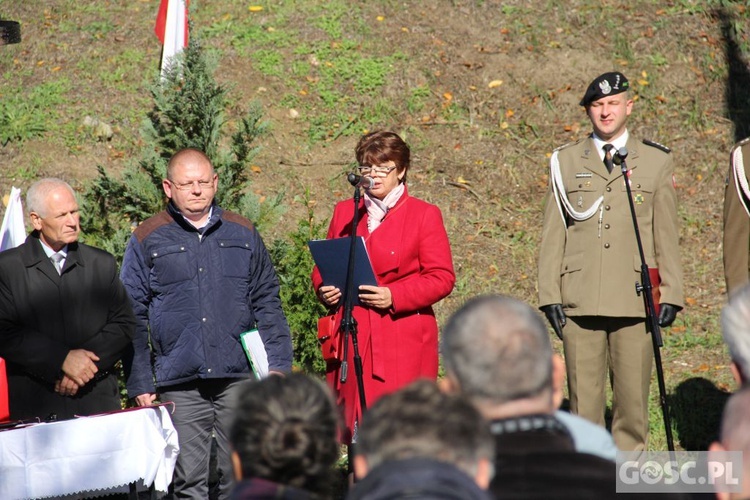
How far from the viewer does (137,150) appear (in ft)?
33.5

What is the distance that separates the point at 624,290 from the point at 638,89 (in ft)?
19.9

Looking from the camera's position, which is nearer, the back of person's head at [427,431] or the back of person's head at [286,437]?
the back of person's head at [427,431]

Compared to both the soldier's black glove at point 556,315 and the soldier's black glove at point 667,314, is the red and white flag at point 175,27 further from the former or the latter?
the soldier's black glove at point 667,314

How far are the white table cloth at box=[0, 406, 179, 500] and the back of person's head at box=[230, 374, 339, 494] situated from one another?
2395mm

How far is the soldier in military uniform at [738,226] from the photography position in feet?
18.6

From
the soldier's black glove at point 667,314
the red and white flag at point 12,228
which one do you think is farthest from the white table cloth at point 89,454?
the soldier's black glove at point 667,314

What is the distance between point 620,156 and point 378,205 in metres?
1.41

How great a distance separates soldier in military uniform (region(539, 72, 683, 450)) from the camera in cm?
568

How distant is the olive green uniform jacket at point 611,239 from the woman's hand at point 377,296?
114 cm

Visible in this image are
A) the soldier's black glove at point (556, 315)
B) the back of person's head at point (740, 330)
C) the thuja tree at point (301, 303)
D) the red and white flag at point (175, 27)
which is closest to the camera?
the back of person's head at point (740, 330)

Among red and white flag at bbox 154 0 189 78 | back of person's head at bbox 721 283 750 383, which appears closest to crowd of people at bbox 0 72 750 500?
back of person's head at bbox 721 283 750 383

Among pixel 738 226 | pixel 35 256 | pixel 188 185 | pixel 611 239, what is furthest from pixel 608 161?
pixel 35 256

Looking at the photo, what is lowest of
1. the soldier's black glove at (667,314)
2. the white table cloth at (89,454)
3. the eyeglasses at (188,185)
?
the white table cloth at (89,454)

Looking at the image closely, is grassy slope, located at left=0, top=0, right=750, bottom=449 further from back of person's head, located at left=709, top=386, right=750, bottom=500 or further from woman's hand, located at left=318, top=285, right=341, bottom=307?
back of person's head, located at left=709, top=386, right=750, bottom=500
